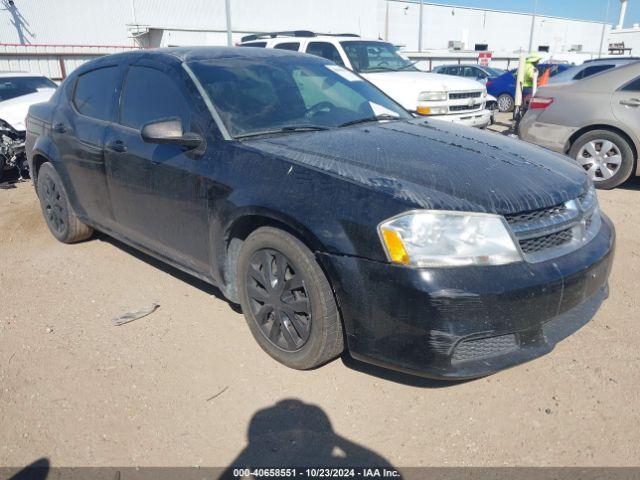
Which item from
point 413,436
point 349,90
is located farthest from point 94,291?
point 413,436

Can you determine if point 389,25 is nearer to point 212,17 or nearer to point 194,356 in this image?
point 212,17

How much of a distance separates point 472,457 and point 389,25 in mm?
48790

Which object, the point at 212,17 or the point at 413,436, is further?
the point at 212,17

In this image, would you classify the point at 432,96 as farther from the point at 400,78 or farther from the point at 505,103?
the point at 505,103

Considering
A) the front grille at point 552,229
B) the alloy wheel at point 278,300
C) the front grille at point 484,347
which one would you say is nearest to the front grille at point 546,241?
the front grille at point 552,229

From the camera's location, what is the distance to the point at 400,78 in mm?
8445

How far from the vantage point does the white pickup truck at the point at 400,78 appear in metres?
8.31

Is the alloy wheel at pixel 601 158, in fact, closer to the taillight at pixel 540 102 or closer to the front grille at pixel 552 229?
the taillight at pixel 540 102

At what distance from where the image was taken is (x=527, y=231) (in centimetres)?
237

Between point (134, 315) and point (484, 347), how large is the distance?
234 centimetres

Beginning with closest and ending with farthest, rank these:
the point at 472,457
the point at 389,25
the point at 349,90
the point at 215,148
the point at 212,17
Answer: the point at 472,457 < the point at 215,148 < the point at 349,90 < the point at 212,17 < the point at 389,25

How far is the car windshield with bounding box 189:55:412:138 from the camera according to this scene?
10.3ft

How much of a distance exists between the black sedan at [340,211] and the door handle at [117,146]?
0.01 m

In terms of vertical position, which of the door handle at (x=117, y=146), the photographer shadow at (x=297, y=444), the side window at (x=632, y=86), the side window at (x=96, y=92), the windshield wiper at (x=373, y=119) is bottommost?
the photographer shadow at (x=297, y=444)
